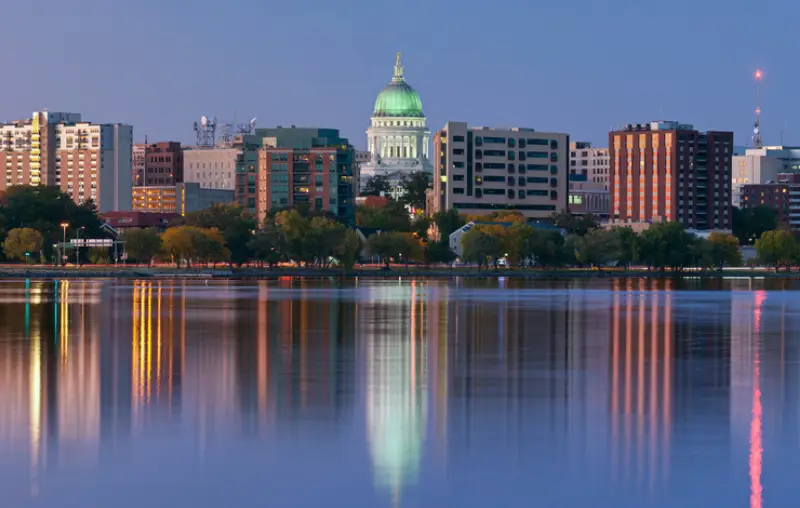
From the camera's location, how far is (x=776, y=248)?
186250 mm

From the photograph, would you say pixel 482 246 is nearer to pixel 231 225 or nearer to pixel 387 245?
pixel 387 245

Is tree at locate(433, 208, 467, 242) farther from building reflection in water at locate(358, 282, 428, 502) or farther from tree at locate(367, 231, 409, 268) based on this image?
building reflection in water at locate(358, 282, 428, 502)

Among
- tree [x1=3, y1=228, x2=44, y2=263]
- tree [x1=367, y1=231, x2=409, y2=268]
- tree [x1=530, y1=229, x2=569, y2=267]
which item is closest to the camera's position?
tree [x1=3, y1=228, x2=44, y2=263]

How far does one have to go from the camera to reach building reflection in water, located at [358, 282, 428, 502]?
2589 centimetres

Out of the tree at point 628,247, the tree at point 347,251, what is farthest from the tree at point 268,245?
the tree at point 628,247

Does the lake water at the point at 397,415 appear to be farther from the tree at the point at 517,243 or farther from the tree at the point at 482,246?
the tree at the point at 517,243

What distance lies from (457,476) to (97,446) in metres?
7.11

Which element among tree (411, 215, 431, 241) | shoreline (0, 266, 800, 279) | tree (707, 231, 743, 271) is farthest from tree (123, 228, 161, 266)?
tree (707, 231, 743, 271)

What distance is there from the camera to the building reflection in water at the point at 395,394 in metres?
25.9

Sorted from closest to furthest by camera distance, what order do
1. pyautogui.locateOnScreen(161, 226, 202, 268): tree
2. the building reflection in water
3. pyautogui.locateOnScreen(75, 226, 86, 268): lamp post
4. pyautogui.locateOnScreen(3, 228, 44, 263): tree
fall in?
the building reflection in water < pyautogui.locateOnScreen(161, 226, 202, 268): tree < pyautogui.locateOnScreen(3, 228, 44, 263): tree < pyautogui.locateOnScreen(75, 226, 86, 268): lamp post

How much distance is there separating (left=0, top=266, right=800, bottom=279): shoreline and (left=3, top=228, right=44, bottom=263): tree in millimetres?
4421

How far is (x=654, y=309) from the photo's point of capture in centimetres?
7931

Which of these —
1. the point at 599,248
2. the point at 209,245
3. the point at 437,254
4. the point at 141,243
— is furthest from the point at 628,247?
the point at 141,243

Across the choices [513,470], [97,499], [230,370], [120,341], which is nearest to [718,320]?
[120,341]
